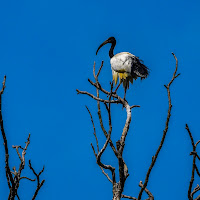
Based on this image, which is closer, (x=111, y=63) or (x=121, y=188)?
(x=121, y=188)

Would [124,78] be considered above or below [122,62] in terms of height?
below

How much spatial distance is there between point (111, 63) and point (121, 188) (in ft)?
17.0

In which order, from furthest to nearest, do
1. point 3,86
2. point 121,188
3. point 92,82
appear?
point 92,82, point 121,188, point 3,86

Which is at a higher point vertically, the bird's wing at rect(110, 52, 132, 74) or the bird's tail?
the bird's wing at rect(110, 52, 132, 74)

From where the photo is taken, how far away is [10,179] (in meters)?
4.41

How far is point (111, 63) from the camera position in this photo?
34.8 ft

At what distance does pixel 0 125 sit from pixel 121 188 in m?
2.42

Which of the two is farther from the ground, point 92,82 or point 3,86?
point 92,82

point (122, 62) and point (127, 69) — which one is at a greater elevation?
point (122, 62)

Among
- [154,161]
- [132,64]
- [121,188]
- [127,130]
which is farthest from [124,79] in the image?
[154,161]

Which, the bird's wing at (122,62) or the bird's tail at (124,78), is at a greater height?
the bird's wing at (122,62)

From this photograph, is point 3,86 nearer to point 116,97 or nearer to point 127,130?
point 127,130

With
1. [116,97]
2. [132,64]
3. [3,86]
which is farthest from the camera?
[132,64]

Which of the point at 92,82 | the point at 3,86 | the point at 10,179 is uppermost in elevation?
the point at 92,82
